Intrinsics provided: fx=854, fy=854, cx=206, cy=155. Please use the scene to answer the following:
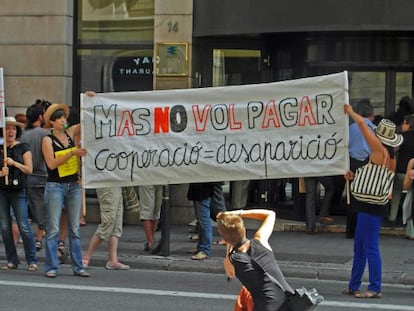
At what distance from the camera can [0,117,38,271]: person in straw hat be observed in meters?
9.97

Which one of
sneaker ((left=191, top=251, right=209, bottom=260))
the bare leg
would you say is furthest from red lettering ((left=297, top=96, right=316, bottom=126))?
the bare leg

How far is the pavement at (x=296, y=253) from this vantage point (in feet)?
33.6

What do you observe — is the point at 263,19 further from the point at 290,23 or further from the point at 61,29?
the point at 61,29

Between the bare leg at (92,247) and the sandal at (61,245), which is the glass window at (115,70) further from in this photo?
the bare leg at (92,247)

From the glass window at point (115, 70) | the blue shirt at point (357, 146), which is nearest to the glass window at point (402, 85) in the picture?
the blue shirt at point (357, 146)

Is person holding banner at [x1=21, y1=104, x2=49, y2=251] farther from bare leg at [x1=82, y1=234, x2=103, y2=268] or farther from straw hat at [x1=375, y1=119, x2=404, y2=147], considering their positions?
straw hat at [x1=375, y1=119, x2=404, y2=147]

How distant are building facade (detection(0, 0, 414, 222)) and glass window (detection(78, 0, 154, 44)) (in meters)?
0.02

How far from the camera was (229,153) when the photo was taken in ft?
32.3

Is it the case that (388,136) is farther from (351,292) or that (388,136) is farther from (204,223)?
(204,223)

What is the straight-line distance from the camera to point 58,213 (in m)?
9.68

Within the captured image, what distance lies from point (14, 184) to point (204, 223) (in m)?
2.43

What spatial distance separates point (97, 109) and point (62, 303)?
2.62 metres

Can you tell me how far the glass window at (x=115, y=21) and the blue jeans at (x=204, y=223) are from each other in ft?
14.5

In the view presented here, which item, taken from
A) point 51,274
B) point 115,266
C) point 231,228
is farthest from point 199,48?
point 231,228
